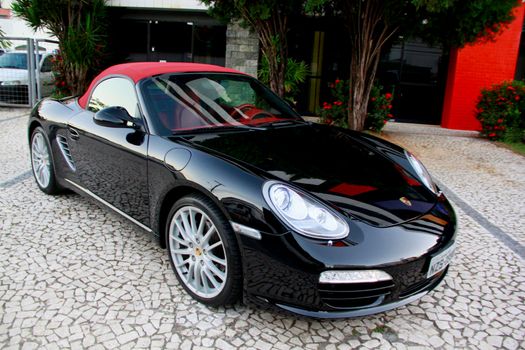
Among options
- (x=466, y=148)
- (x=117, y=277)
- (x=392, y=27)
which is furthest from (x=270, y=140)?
(x=466, y=148)

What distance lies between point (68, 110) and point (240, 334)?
2751mm

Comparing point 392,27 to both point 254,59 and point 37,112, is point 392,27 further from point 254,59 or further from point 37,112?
point 37,112

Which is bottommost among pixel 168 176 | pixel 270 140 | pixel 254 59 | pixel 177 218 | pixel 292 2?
pixel 177 218

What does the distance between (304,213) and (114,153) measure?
1680 mm

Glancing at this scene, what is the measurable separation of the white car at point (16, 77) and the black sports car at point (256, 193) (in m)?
8.37

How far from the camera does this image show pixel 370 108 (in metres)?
9.31

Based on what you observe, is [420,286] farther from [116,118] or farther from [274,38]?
[274,38]

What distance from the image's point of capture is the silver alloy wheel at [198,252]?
97.9 inches

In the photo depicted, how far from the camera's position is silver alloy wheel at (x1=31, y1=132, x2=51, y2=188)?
4.35 meters

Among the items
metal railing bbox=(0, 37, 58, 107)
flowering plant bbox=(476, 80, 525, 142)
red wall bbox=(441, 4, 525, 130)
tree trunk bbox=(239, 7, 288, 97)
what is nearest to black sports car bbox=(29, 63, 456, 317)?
tree trunk bbox=(239, 7, 288, 97)

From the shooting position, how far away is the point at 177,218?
2713 millimetres

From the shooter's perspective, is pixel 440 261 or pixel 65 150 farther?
pixel 65 150

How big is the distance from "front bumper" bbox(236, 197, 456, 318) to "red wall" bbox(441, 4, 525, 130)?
9.94 m

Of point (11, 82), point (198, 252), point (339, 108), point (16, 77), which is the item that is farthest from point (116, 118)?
point (11, 82)
